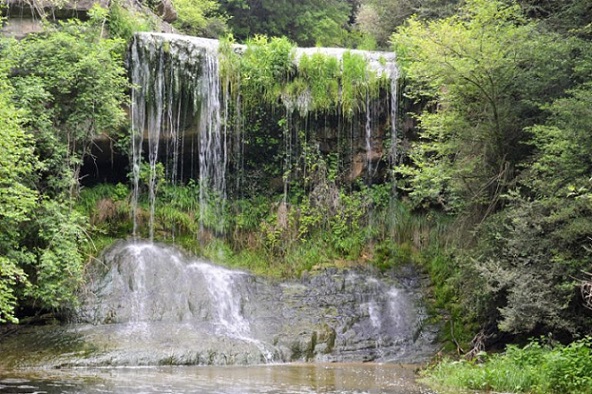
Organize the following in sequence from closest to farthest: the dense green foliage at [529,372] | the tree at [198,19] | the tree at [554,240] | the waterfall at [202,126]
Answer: the dense green foliage at [529,372] → the tree at [554,240] → the waterfall at [202,126] → the tree at [198,19]

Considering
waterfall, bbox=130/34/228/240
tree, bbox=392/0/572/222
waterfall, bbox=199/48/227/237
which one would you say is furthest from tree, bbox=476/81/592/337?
waterfall, bbox=130/34/228/240

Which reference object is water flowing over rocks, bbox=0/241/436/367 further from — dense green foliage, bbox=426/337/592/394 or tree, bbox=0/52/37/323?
dense green foliage, bbox=426/337/592/394

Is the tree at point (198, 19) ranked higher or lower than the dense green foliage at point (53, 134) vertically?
higher

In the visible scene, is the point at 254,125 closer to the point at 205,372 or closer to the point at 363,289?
the point at 363,289

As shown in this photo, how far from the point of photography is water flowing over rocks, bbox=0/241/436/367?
13.3 metres

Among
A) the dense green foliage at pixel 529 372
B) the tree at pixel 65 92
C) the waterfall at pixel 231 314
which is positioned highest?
the tree at pixel 65 92

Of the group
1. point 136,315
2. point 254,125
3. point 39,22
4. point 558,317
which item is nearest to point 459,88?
point 558,317

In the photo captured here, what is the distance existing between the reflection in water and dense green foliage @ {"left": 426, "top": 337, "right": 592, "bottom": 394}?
0.75 m

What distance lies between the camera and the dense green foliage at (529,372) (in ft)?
30.5

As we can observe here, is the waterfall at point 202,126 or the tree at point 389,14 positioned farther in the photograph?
the tree at point 389,14

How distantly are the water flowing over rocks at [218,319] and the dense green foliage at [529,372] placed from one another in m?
3.31

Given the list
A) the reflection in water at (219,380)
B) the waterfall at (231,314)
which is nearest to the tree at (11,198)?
the reflection in water at (219,380)

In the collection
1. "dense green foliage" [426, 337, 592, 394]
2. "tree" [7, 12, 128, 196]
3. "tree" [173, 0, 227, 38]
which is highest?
"tree" [173, 0, 227, 38]

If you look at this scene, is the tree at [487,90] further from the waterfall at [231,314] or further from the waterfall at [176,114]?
the waterfall at [176,114]
